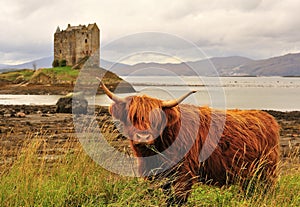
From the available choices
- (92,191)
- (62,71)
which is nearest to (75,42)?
(62,71)

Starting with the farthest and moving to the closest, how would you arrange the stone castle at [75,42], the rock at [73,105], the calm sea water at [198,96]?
1. the stone castle at [75,42]
2. the rock at [73,105]
3. the calm sea water at [198,96]

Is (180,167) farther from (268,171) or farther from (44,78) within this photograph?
(44,78)

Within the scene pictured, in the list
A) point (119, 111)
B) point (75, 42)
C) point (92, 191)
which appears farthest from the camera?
point (75, 42)

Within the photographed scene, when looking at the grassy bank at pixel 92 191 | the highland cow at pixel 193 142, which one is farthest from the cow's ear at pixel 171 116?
the grassy bank at pixel 92 191

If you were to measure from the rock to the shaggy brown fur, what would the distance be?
17449mm

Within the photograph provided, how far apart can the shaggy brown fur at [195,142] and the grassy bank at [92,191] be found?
7.4 inches

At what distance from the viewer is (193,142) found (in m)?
Result: 4.61

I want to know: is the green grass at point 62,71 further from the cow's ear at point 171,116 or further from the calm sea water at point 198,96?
the cow's ear at point 171,116

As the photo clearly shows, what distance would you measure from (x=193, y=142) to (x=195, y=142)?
0.05m

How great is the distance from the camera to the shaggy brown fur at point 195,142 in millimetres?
4336

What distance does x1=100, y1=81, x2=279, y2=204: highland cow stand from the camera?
4.34 m

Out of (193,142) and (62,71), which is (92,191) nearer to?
(193,142)

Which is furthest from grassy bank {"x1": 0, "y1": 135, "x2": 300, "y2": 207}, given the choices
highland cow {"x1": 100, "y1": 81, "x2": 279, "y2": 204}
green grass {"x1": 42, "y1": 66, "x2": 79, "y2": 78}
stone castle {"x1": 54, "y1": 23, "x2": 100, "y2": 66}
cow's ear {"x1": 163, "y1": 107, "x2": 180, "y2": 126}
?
green grass {"x1": 42, "y1": 66, "x2": 79, "y2": 78}

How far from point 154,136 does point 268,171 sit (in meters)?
1.66
